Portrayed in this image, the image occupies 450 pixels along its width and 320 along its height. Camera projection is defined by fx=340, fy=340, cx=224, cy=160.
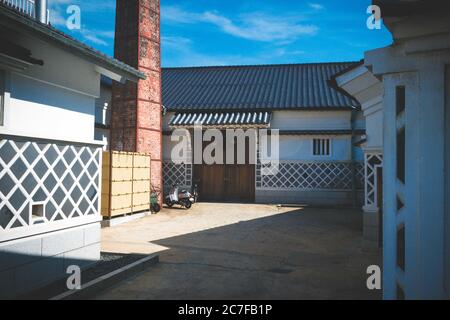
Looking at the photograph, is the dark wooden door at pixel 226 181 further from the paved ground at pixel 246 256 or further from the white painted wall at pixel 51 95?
the white painted wall at pixel 51 95

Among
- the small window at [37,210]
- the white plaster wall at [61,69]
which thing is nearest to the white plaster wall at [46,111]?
the white plaster wall at [61,69]

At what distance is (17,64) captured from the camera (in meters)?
4.56

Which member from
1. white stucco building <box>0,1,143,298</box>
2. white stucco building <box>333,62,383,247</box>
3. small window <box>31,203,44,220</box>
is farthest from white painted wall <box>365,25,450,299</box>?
white stucco building <box>333,62,383,247</box>

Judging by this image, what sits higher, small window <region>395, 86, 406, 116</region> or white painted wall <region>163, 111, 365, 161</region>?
white painted wall <region>163, 111, 365, 161</region>

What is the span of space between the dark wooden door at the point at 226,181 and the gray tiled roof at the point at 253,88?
2.95 metres

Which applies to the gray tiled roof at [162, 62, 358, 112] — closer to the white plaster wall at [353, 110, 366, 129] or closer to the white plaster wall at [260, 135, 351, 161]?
the white plaster wall at [353, 110, 366, 129]

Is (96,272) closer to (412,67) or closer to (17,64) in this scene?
(17,64)

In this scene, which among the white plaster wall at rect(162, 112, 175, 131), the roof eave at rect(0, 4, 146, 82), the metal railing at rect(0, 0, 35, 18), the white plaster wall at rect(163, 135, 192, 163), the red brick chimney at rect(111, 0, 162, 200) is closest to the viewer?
the roof eave at rect(0, 4, 146, 82)

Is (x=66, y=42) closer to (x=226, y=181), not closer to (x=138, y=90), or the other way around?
(x=138, y=90)

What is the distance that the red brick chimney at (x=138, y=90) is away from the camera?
1251cm

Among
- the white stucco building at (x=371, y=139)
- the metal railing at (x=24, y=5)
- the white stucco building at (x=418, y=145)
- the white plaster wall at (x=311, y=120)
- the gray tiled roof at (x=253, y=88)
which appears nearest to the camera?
the white stucco building at (x=418, y=145)

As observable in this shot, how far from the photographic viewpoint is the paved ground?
4.71m

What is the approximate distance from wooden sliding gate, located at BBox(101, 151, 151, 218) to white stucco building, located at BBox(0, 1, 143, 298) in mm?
4131
